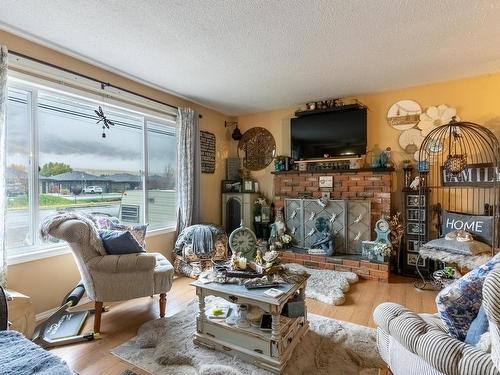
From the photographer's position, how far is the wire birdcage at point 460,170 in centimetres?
290

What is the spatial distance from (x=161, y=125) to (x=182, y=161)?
57 cm

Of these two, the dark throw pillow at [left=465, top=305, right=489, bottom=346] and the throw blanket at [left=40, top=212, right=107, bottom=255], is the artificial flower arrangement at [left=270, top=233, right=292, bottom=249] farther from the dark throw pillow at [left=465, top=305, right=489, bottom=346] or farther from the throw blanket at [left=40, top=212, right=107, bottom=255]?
the dark throw pillow at [left=465, top=305, right=489, bottom=346]

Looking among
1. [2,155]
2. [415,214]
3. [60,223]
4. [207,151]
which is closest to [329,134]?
[415,214]

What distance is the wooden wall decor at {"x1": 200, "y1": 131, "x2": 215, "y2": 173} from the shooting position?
166 inches

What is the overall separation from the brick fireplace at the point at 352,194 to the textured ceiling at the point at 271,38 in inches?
47.4

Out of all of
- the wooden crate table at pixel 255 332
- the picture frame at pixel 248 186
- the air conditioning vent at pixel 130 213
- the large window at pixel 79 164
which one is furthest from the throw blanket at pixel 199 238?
the wooden crate table at pixel 255 332

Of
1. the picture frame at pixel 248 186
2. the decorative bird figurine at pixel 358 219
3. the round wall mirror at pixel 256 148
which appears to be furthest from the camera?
the round wall mirror at pixel 256 148

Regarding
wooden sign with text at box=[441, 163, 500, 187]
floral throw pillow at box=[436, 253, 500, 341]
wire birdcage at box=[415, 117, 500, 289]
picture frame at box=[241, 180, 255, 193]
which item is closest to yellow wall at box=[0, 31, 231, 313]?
picture frame at box=[241, 180, 255, 193]

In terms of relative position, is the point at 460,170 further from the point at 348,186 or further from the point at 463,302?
the point at 463,302

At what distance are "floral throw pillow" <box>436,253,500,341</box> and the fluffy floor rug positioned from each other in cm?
72

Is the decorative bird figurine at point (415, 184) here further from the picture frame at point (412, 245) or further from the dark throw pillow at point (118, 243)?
the dark throw pillow at point (118, 243)

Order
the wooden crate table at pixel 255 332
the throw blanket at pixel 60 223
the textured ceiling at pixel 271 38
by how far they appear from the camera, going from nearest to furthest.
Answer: the wooden crate table at pixel 255 332 < the textured ceiling at pixel 271 38 < the throw blanket at pixel 60 223

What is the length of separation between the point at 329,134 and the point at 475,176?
69.4 inches

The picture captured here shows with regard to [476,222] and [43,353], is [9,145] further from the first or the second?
[476,222]
